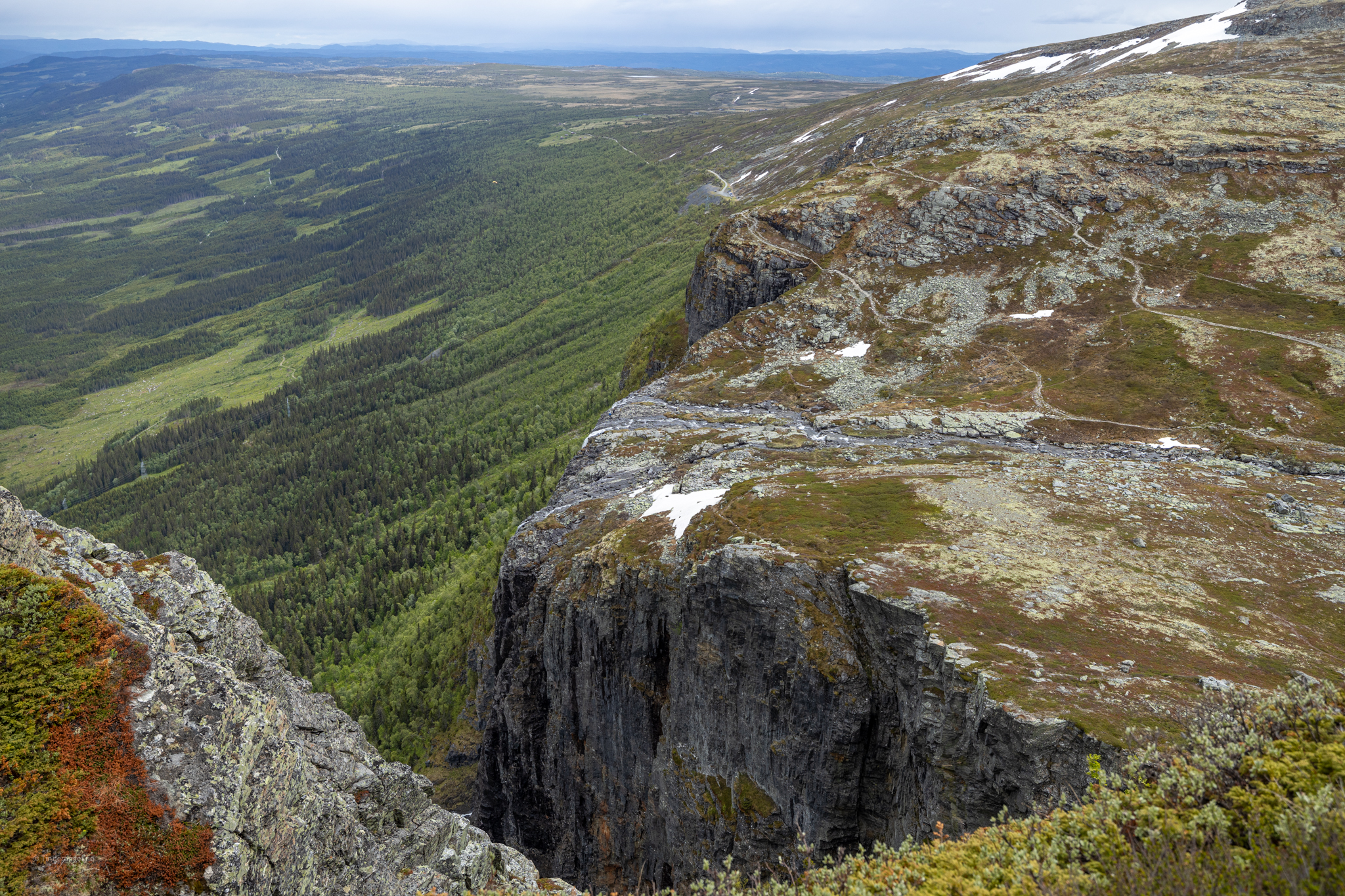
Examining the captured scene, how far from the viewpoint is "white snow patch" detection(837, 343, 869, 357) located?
6606 centimetres

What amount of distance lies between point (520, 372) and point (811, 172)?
10417 centimetres

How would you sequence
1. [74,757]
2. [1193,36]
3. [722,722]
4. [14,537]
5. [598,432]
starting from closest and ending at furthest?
[74,757] → [14,537] → [722,722] → [598,432] → [1193,36]

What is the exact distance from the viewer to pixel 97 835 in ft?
46.3

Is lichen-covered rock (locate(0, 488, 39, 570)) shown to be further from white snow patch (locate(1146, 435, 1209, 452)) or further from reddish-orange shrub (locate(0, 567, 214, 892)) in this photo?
white snow patch (locate(1146, 435, 1209, 452))

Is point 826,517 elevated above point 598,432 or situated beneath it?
elevated above

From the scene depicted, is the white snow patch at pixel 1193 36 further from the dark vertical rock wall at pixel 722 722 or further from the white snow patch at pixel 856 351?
the dark vertical rock wall at pixel 722 722

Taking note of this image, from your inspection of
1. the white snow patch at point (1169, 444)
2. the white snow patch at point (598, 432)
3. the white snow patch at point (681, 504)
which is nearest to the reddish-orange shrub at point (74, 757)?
the white snow patch at point (681, 504)

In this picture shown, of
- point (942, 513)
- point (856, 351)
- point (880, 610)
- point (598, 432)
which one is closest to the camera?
point (880, 610)

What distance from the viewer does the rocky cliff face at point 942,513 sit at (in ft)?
83.5

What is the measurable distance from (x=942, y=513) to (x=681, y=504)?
642 inches

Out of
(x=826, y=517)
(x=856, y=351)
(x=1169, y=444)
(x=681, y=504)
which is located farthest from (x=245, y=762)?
(x=856, y=351)

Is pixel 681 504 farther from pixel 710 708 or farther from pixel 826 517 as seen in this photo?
pixel 710 708

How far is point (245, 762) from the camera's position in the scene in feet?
56.4

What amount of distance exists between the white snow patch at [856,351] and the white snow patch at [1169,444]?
26507 mm
